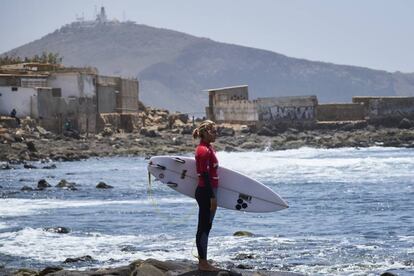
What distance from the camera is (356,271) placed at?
15.4m

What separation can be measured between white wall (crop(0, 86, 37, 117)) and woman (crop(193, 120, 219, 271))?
4804 cm

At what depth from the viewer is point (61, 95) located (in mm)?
64250

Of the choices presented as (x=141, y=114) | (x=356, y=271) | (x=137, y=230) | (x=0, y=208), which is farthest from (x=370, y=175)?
(x=141, y=114)

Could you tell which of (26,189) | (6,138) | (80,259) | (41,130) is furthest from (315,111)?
(80,259)

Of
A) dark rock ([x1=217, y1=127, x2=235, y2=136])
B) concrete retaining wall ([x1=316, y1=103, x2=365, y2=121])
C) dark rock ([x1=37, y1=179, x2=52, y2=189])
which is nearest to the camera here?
dark rock ([x1=37, y1=179, x2=52, y2=189])

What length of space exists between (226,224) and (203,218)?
9.43 meters

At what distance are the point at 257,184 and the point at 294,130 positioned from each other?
179ft

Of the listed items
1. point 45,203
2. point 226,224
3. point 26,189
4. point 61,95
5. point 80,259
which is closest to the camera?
point 80,259

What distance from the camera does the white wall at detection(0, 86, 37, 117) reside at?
5975 centimetres

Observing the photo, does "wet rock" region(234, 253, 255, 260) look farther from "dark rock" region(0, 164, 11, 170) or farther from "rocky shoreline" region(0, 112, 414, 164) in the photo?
"rocky shoreline" region(0, 112, 414, 164)

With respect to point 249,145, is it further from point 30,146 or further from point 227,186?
point 227,186

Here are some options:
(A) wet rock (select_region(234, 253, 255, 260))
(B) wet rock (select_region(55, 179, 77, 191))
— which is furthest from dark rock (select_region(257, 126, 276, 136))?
(A) wet rock (select_region(234, 253, 255, 260))

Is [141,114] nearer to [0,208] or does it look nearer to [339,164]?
[339,164]

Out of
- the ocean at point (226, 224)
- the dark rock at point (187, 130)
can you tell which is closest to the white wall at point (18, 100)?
the dark rock at point (187, 130)
